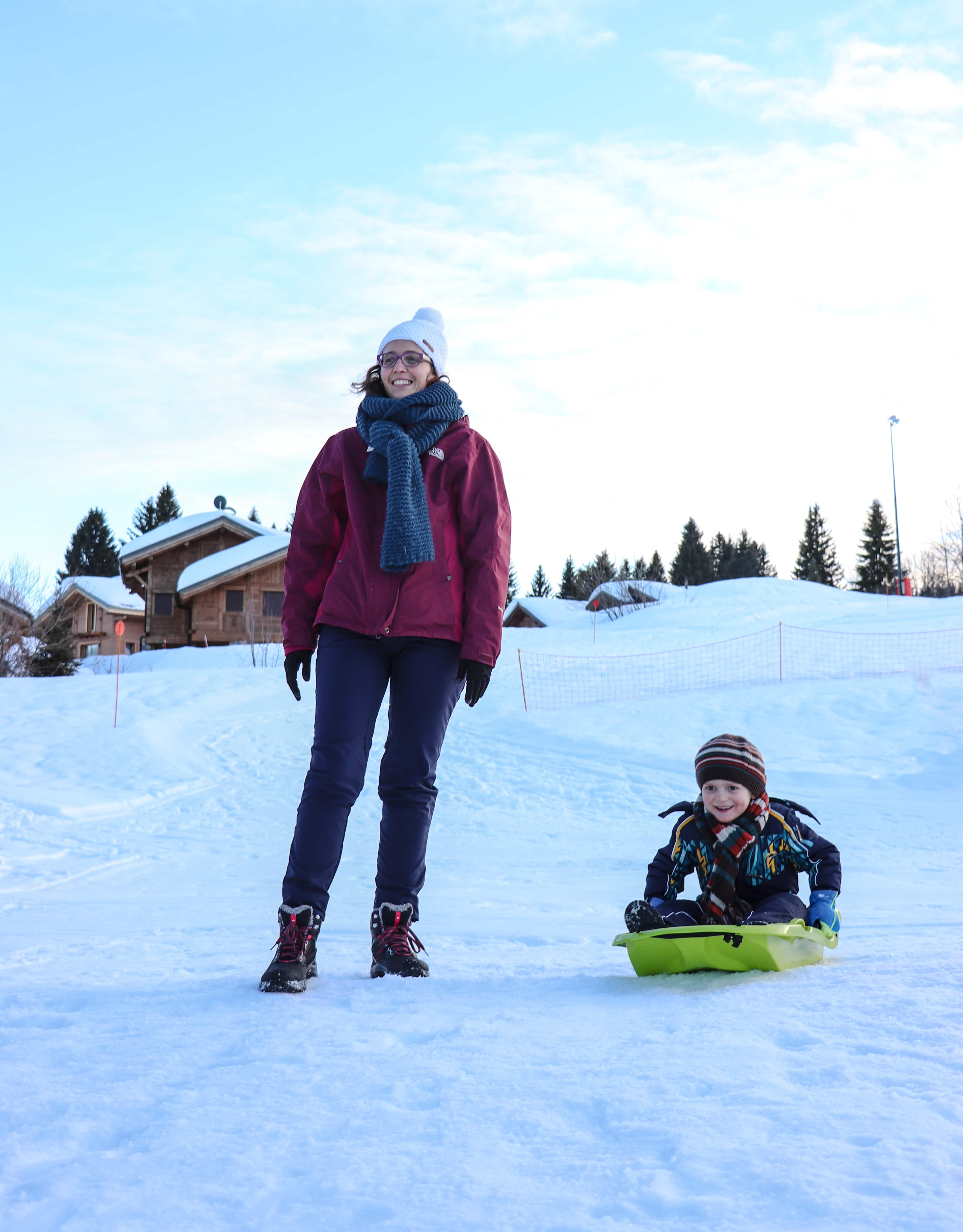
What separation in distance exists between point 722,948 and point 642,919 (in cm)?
22

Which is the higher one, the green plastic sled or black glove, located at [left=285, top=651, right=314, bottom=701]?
black glove, located at [left=285, top=651, right=314, bottom=701]

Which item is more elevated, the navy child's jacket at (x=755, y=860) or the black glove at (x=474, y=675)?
the black glove at (x=474, y=675)

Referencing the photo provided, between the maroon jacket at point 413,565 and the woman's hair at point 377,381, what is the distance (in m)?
0.21

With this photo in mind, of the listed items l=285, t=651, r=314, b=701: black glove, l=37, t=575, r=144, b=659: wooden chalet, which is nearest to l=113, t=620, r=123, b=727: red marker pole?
l=285, t=651, r=314, b=701: black glove

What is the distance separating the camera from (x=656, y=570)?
59.3m

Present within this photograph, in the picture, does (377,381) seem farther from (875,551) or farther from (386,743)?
(875,551)

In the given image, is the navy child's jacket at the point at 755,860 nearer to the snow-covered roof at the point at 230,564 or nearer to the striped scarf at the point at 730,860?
the striped scarf at the point at 730,860

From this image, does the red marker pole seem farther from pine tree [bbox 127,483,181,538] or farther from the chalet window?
pine tree [bbox 127,483,181,538]

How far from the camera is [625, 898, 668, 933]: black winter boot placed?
2.71m

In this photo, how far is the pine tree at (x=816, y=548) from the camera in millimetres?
66562

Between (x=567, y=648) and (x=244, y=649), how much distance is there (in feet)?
28.6

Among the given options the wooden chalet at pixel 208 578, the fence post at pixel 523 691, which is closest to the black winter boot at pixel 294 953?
the fence post at pixel 523 691

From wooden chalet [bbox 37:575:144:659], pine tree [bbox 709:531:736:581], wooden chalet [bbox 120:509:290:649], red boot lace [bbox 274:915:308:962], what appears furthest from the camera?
pine tree [bbox 709:531:736:581]

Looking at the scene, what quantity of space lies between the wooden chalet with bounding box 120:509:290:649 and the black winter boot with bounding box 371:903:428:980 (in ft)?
85.2
